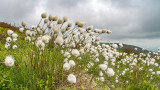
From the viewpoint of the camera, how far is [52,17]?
2604 millimetres

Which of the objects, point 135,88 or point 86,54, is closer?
point 135,88

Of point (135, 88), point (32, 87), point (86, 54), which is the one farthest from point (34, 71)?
point (135, 88)

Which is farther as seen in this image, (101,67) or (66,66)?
(101,67)

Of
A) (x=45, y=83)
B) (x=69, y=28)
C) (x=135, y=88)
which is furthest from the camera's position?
(x=135, y=88)

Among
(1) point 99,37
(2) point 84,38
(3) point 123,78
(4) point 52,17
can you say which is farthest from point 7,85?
(3) point 123,78

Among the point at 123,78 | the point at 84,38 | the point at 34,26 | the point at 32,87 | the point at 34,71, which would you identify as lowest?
the point at 123,78

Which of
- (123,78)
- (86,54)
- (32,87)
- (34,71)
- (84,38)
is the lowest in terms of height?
(123,78)

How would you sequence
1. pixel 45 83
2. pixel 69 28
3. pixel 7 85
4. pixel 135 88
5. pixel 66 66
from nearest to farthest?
1. pixel 66 66
2. pixel 7 85
3. pixel 45 83
4. pixel 69 28
5. pixel 135 88

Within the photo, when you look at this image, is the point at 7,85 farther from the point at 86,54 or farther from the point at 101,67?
the point at 86,54

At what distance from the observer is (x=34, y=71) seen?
2.49 meters

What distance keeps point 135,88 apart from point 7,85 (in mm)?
2431

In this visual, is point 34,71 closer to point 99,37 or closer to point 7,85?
point 7,85

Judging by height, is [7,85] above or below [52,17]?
below

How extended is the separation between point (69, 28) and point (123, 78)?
15.5 ft
